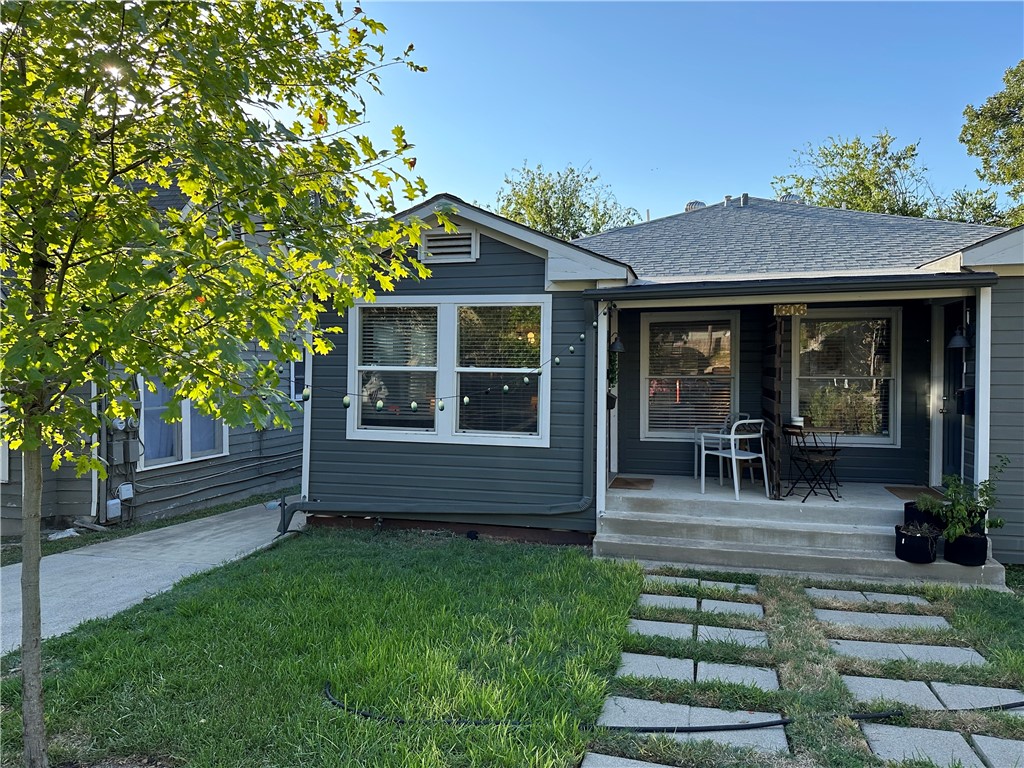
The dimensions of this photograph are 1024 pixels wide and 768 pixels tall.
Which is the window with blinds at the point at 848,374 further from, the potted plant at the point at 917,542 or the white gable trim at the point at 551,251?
the white gable trim at the point at 551,251

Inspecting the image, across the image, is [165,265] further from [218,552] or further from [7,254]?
[218,552]

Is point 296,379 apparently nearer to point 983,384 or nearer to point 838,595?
point 838,595

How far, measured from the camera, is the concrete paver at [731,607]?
4.04m

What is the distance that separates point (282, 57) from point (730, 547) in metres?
4.91

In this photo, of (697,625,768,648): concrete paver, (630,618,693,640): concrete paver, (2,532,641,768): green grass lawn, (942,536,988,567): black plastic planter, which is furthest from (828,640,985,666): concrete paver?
(942,536,988,567): black plastic planter

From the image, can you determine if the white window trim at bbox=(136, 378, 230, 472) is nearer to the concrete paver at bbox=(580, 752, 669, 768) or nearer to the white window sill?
the white window sill

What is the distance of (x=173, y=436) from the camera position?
7.36 meters

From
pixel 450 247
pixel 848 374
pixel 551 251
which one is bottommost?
pixel 848 374

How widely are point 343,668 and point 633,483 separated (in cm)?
419

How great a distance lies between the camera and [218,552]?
5.64m

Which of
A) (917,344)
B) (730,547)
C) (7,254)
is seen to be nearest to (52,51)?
(7,254)

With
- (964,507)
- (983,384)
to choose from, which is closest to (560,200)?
(983,384)

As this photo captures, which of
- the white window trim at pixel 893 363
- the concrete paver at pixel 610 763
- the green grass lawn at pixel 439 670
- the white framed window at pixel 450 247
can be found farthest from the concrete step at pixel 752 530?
the concrete paver at pixel 610 763

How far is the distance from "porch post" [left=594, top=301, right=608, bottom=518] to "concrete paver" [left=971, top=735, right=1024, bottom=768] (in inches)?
132
